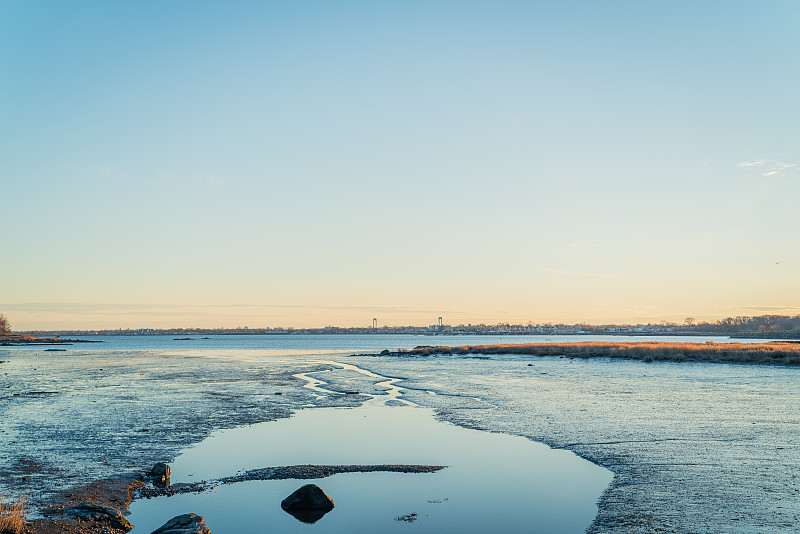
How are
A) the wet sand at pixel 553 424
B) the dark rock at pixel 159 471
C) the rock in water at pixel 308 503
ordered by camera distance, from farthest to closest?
the dark rock at pixel 159 471 < the wet sand at pixel 553 424 < the rock in water at pixel 308 503

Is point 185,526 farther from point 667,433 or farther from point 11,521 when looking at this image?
point 667,433

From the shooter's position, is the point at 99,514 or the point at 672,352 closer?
the point at 99,514

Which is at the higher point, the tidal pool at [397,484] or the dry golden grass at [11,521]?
the dry golden grass at [11,521]

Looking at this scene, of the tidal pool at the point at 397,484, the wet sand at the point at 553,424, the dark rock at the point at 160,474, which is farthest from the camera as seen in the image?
the dark rock at the point at 160,474

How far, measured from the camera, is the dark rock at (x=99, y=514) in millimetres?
11914

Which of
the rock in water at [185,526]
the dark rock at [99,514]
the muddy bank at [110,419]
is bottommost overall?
the muddy bank at [110,419]

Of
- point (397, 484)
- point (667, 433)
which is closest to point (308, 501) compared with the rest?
point (397, 484)

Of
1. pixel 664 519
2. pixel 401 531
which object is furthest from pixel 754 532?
pixel 401 531

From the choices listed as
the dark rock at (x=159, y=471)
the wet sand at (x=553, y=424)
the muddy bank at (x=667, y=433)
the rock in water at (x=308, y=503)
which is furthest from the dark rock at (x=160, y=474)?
the muddy bank at (x=667, y=433)

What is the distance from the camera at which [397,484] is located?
50.6 ft

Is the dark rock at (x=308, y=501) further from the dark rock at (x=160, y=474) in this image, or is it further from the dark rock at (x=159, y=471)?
the dark rock at (x=159, y=471)

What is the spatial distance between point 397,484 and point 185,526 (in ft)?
20.2

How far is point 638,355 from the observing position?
248 feet

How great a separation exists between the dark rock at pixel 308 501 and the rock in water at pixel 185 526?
2.57 meters
